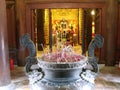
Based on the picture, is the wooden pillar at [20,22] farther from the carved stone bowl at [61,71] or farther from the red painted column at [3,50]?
the carved stone bowl at [61,71]

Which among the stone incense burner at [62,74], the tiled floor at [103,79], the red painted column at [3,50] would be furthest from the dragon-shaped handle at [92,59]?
the red painted column at [3,50]

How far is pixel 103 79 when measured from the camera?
6145 mm

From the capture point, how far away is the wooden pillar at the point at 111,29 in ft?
24.7

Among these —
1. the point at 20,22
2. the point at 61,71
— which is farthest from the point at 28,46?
the point at 20,22

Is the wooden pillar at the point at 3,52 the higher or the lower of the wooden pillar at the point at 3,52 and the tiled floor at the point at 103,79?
the higher

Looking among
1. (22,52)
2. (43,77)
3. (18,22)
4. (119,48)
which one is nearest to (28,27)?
(18,22)

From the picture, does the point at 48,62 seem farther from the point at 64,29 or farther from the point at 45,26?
the point at 64,29

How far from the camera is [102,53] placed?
7.91 metres

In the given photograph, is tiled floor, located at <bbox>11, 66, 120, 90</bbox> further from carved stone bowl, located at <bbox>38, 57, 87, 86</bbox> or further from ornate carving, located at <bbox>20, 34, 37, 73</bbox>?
carved stone bowl, located at <bbox>38, 57, 87, 86</bbox>

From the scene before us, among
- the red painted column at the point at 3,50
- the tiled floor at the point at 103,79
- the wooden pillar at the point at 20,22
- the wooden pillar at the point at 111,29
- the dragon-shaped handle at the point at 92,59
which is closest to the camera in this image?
the dragon-shaped handle at the point at 92,59

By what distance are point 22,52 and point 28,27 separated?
3.02 feet

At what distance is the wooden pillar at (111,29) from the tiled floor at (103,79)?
0.39 meters

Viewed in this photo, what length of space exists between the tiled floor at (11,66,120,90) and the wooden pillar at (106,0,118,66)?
0.39m

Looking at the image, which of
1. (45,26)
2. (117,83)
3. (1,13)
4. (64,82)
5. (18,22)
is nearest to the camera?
(64,82)
